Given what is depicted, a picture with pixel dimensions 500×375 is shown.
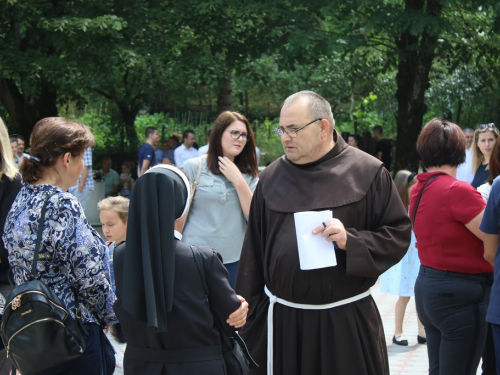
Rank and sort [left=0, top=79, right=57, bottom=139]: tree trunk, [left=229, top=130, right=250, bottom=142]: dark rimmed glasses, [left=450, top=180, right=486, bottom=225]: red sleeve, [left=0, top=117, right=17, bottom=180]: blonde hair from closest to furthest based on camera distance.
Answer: [left=0, top=117, right=17, bottom=180]: blonde hair
[left=450, top=180, right=486, bottom=225]: red sleeve
[left=229, top=130, right=250, bottom=142]: dark rimmed glasses
[left=0, top=79, right=57, bottom=139]: tree trunk

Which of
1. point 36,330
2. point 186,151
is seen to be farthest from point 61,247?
point 186,151

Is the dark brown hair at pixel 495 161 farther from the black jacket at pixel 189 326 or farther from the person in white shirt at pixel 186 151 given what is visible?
the person in white shirt at pixel 186 151

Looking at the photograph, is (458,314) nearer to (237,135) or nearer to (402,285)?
(237,135)

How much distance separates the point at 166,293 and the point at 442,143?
227 cm

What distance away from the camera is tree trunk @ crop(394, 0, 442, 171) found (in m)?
13.0

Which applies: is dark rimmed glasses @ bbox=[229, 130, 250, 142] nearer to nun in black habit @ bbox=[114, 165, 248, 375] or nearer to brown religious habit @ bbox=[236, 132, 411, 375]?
brown religious habit @ bbox=[236, 132, 411, 375]

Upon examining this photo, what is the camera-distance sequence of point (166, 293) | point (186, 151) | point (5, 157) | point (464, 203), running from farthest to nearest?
point (186, 151), point (464, 203), point (5, 157), point (166, 293)

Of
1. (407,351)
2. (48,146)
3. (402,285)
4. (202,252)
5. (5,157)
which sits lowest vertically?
(407,351)

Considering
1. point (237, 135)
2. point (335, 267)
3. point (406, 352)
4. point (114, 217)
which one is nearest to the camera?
point (335, 267)

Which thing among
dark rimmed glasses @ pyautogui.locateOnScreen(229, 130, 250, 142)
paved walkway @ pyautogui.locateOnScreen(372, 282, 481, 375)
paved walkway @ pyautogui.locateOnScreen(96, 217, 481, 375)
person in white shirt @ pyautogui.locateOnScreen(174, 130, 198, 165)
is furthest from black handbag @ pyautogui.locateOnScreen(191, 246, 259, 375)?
person in white shirt @ pyautogui.locateOnScreen(174, 130, 198, 165)

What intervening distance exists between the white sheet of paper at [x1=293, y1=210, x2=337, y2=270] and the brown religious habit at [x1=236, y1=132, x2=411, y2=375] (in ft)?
→ 0.46

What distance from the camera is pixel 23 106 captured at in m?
15.1

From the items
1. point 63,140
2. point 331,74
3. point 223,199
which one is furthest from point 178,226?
point 331,74

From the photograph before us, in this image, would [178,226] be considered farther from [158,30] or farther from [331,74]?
[331,74]
